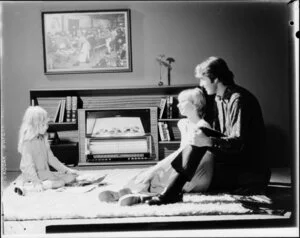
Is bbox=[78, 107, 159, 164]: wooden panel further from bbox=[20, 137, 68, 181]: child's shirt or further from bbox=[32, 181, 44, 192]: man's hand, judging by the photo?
bbox=[32, 181, 44, 192]: man's hand

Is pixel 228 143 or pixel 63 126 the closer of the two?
pixel 228 143

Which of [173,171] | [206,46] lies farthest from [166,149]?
[206,46]

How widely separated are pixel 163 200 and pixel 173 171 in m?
0.19

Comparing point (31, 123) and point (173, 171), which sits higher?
point (31, 123)

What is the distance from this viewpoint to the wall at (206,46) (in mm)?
2541

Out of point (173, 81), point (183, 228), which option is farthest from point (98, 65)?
point (183, 228)

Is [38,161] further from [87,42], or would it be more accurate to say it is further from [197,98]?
[197,98]

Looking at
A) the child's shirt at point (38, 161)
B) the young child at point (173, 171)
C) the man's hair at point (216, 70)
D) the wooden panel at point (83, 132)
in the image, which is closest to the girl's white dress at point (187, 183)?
the young child at point (173, 171)

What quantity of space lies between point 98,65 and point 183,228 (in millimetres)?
1353

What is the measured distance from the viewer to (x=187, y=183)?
2.59m

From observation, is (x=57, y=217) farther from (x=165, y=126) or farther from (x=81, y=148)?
(x=165, y=126)

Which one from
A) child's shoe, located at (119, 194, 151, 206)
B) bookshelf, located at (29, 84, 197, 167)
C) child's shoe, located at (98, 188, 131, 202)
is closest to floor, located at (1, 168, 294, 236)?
bookshelf, located at (29, 84, 197, 167)

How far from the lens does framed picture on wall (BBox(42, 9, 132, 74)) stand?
285 cm

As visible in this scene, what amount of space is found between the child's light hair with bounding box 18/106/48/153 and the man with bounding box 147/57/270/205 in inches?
35.8
